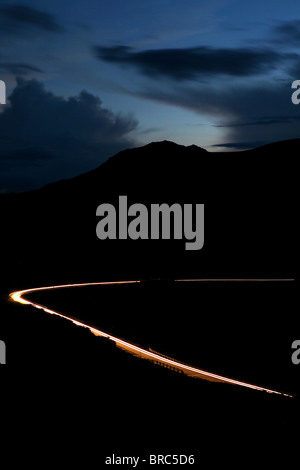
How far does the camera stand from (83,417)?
1479 cm

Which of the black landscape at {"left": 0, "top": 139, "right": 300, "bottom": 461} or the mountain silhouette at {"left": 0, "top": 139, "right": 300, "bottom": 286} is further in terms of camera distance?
the mountain silhouette at {"left": 0, "top": 139, "right": 300, "bottom": 286}

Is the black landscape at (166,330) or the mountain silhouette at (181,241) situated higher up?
the mountain silhouette at (181,241)

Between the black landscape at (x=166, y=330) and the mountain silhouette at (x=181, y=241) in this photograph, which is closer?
the black landscape at (x=166, y=330)

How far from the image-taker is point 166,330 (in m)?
50.6

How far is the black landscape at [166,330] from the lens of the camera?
15.5 metres

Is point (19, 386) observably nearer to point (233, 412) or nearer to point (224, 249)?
point (233, 412)

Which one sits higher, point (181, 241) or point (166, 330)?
point (181, 241)

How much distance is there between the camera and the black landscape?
15539mm

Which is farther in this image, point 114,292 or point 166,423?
point 114,292

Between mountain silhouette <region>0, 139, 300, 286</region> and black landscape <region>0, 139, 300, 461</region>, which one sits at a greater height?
mountain silhouette <region>0, 139, 300, 286</region>

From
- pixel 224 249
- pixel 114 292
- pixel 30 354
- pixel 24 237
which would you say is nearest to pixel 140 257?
pixel 224 249

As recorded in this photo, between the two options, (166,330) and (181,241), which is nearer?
(166,330)
